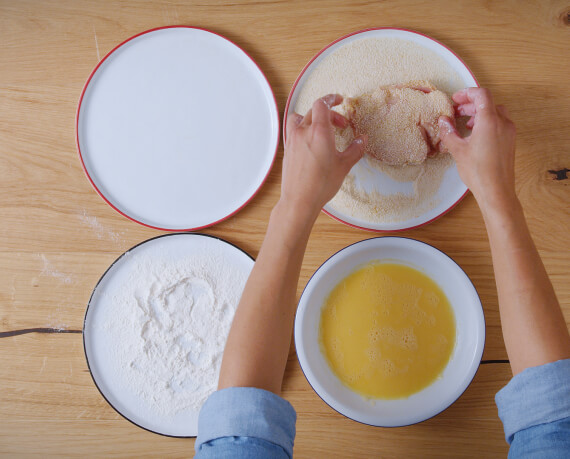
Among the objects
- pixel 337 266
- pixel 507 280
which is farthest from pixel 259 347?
pixel 507 280

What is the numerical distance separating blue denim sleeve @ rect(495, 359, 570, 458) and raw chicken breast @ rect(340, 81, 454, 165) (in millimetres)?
360

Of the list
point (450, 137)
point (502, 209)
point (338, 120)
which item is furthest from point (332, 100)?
point (502, 209)

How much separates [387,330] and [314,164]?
321mm

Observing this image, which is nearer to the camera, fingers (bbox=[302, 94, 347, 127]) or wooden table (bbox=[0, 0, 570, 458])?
fingers (bbox=[302, 94, 347, 127])

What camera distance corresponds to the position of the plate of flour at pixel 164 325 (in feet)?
2.41

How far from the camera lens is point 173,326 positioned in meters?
0.74

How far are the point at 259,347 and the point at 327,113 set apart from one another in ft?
1.14

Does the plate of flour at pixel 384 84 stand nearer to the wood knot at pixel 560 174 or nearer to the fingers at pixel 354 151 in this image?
the fingers at pixel 354 151

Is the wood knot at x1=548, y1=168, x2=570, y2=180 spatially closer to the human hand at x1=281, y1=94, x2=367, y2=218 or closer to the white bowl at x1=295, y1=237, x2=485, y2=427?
the white bowl at x1=295, y1=237, x2=485, y2=427

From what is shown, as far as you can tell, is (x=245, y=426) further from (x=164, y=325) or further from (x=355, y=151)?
(x=355, y=151)

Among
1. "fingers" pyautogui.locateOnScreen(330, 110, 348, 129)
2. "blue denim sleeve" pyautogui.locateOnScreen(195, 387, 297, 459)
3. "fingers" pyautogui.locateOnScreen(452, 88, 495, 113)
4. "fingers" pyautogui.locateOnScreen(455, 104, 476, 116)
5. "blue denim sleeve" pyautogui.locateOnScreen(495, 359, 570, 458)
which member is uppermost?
"fingers" pyautogui.locateOnScreen(452, 88, 495, 113)

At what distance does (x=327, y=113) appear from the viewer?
24.2 inches

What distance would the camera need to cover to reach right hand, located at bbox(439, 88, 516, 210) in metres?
0.60

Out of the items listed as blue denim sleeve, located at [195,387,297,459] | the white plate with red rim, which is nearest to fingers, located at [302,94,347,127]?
the white plate with red rim
